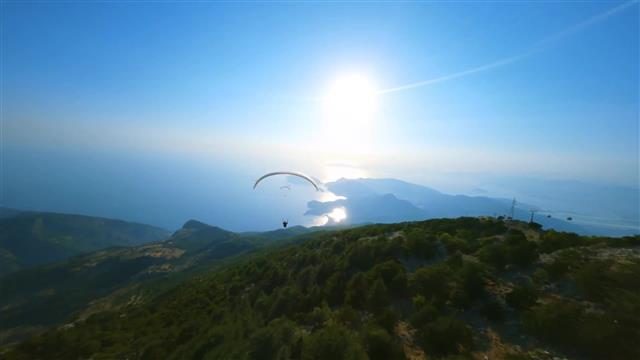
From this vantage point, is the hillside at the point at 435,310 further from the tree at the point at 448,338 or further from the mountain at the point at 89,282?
the mountain at the point at 89,282

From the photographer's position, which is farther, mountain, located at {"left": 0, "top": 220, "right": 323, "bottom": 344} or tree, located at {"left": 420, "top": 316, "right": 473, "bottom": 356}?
mountain, located at {"left": 0, "top": 220, "right": 323, "bottom": 344}

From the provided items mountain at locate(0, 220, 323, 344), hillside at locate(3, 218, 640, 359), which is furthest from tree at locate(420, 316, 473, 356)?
mountain at locate(0, 220, 323, 344)

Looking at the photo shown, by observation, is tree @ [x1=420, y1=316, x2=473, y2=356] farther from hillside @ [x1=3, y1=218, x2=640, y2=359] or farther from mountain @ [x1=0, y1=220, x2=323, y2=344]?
mountain @ [x1=0, y1=220, x2=323, y2=344]

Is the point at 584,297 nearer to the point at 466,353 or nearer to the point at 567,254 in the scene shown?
the point at 567,254

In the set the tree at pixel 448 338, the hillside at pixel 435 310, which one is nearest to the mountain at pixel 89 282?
the hillside at pixel 435 310

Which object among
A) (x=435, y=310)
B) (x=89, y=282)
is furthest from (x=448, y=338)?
(x=89, y=282)

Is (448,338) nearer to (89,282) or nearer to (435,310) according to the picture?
(435,310)

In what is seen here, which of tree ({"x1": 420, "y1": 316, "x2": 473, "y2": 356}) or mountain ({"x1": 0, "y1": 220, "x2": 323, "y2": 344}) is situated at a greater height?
tree ({"x1": 420, "y1": 316, "x2": 473, "y2": 356})
